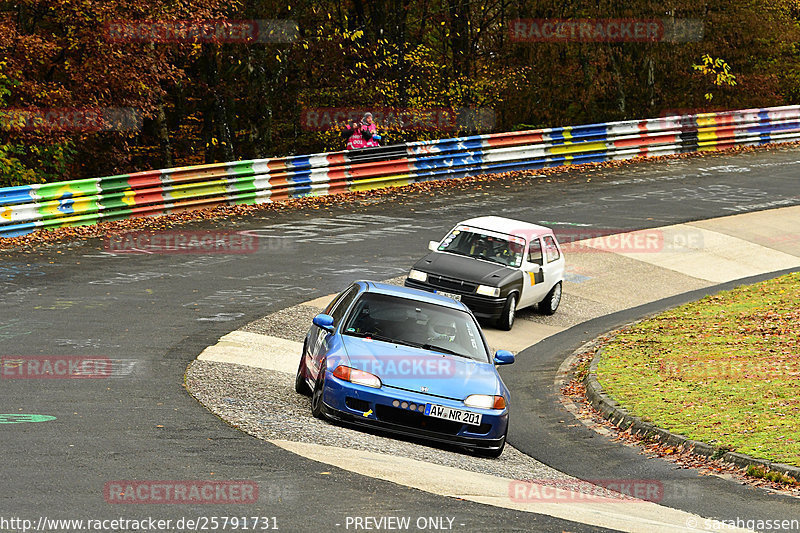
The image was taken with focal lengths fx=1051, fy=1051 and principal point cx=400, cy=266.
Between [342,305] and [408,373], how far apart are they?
1823 millimetres

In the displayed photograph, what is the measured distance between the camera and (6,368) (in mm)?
12211

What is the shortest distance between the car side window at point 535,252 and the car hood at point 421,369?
24.8 ft

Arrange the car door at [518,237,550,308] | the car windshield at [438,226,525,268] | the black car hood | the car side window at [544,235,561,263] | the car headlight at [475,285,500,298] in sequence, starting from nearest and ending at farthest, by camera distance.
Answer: the car headlight at [475,285,500,298] → the black car hood → the car door at [518,237,550,308] → the car windshield at [438,226,525,268] → the car side window at [544,235,561,263]

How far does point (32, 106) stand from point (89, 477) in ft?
58.6

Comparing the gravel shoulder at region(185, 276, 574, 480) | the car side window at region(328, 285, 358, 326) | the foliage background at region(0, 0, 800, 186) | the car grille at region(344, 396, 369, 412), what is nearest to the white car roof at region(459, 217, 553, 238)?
the gravel shoulder at region(185, 276, 574, 480)

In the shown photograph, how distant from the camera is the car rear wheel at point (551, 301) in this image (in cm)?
1933

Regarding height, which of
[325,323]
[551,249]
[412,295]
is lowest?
[551,249]

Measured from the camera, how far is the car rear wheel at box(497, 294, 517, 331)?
17.8 m

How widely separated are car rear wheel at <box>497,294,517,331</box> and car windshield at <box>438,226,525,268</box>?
29.9 inches

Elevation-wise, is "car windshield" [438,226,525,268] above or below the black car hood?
above

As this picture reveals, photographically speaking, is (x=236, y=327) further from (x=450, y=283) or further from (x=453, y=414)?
(x=453, y=414)

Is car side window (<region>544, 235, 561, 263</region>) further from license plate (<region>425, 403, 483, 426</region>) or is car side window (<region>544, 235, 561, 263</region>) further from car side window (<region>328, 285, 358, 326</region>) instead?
license plate (<region>425, 403, 483, 426</region>)

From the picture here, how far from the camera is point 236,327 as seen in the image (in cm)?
1581

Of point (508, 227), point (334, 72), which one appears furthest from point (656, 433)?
point (334, 72)
